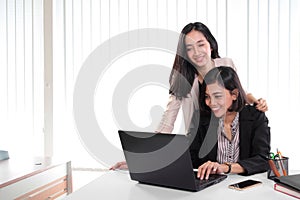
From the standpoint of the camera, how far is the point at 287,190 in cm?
127

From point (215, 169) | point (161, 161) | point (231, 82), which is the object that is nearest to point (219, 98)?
point (231, 82)

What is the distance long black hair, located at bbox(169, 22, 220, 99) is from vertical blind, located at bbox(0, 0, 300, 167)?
0.91m

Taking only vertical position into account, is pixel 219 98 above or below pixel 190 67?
below

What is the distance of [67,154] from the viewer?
318 cm

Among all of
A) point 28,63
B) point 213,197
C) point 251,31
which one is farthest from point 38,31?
point 213,197

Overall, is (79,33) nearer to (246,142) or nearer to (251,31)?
(251,31)

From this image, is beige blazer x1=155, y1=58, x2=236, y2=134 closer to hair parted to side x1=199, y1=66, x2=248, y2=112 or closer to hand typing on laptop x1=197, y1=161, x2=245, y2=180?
hair parted to side x1=199, y1=66, x2=248, y2=112

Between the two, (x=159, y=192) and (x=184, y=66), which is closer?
(x=159, y=192)

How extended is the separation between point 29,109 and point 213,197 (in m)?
2.44

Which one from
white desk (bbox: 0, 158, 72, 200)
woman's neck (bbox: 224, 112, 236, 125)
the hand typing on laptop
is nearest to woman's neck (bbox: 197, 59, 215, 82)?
woman's neck (bbox: 224, 112, 236, 125)

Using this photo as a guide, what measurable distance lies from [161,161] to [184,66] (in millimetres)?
823

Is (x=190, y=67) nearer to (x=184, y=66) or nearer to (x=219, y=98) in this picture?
(x=184, y=66)

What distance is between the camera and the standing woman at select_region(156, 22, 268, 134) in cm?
195

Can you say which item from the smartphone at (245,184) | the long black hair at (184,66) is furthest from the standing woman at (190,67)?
the smartphone at (245,184)
